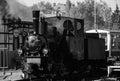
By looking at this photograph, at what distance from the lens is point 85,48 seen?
16750 mm

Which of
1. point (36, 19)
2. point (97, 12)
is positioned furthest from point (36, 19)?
point (97, 12)

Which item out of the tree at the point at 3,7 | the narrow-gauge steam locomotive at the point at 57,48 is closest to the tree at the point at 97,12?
the tree at the point at 3,7

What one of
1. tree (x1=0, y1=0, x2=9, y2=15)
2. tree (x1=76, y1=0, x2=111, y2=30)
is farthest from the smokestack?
tree (x1=76, y1=0, x2=111, y2=30)

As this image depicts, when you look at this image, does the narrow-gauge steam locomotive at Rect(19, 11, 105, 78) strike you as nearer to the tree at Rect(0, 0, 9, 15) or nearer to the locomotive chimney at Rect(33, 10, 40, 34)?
the locomotive chimney at Rect(33, 10, 40, 34)

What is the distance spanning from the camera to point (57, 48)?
14.6 m

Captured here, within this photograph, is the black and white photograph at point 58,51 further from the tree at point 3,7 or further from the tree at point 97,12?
the tree at point 97,12

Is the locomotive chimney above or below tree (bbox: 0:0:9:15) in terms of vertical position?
below

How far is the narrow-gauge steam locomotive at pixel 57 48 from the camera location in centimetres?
1359

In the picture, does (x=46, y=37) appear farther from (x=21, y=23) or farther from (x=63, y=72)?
(x=21, y=23)

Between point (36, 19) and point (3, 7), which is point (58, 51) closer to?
point (36, 19)

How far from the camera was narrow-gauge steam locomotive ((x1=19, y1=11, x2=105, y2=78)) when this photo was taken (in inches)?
535

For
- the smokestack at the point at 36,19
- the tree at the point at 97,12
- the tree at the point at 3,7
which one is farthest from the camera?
the tree at the point at 97,12

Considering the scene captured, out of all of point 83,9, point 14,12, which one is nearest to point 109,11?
point 83,9

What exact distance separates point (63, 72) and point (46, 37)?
2045mm
